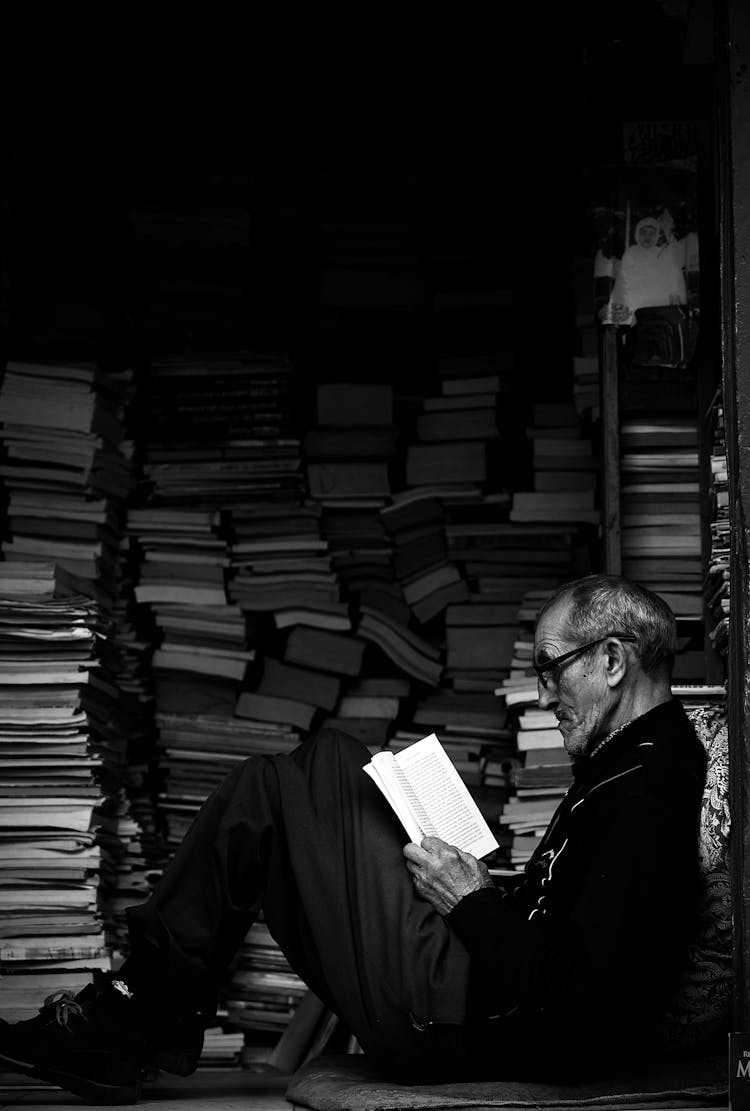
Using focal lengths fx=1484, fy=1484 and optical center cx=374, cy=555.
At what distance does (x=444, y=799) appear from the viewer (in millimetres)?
2969

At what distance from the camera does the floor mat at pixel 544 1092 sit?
261cm

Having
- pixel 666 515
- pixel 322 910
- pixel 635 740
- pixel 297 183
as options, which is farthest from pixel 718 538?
pixel 297 183

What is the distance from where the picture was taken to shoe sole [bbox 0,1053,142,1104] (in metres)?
2.88

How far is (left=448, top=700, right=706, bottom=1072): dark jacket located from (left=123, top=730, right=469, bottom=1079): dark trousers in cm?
10

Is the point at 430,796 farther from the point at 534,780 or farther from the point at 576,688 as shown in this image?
the point at 534,780

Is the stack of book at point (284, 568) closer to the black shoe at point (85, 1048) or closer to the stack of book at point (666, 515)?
the stack of book at point (666, 515)

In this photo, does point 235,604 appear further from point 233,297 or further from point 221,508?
point 233,297

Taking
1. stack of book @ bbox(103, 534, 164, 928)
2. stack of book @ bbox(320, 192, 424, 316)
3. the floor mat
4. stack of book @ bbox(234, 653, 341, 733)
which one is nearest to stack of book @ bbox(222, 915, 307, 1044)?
stack of book @ bbox(103, 534, 164, 928)

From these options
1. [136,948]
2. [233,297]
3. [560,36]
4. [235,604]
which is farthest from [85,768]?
[560,36]

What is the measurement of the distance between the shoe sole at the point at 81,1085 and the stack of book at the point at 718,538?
1.62 metres

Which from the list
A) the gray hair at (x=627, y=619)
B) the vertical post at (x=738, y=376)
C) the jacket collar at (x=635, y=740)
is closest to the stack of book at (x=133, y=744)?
the gray hair at (x=627, y=619)

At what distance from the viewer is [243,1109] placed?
10.1ft

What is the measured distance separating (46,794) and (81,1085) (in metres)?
1.51

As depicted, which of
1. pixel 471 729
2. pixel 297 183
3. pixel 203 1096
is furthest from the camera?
pixel 297 183
